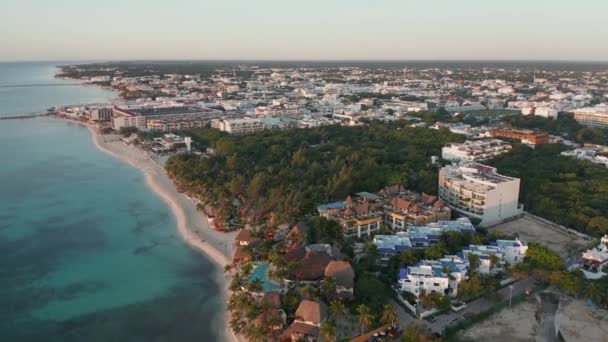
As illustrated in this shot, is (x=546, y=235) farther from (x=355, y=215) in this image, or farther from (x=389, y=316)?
(x=389, y=316)

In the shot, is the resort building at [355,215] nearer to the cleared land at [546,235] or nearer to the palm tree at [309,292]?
the cleared land at [546,235]

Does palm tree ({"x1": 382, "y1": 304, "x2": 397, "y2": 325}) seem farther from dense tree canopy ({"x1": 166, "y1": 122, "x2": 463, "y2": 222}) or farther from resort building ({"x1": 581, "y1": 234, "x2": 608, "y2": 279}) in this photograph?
resort building ({"x1": 581, "y1": 234, "x2": 608, "y2": 279})

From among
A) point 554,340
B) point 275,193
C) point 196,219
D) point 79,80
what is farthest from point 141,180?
point 79,80

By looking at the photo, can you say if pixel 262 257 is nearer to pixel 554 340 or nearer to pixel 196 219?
pixel 196 219

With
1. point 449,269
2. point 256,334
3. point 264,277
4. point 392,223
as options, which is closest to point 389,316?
point 449,269

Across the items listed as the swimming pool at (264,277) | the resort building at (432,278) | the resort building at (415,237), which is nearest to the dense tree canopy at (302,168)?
the swimming pool at (264,277)

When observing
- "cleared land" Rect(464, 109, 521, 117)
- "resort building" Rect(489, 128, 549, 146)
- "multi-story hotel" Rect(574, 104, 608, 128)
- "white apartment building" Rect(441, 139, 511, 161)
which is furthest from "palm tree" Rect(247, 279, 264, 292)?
"cleared land" Rect(464, 109, 521, 117)
